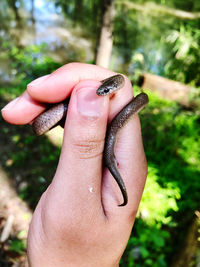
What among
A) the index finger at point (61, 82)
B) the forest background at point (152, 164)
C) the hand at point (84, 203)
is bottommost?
the forest background at point (152, 164)

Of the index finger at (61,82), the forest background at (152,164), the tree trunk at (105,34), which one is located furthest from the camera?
the tree trunk at (105,34)

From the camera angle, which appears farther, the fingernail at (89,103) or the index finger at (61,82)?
the index finger at (61,82)

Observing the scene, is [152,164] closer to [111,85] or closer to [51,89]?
[111,85]

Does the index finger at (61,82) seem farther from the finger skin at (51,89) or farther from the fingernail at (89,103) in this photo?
the fingernail at (89,103)

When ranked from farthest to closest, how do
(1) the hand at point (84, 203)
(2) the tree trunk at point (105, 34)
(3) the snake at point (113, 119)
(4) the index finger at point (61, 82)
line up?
(2) the tree trunk at point (105, 34), (4) the index finger at point (61, 82), (3) the snake at point (113, 119), (1) the hand at point (84, 203)

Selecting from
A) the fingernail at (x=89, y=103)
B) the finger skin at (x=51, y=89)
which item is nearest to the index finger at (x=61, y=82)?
the finger skin at (x=51, y=89)

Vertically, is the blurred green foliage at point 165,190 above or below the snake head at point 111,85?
below

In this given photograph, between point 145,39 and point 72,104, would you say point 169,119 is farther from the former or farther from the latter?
point 145,39

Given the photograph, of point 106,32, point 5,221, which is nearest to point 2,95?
point 106,32
